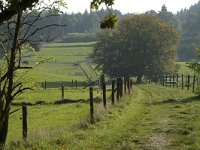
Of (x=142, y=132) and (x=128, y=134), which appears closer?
(x=128, y=134)

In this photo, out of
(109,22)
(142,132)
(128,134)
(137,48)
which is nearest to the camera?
(109,22)

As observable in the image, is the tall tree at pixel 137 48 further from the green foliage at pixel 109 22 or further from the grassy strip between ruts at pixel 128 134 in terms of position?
the green foliage at pixel 109 22

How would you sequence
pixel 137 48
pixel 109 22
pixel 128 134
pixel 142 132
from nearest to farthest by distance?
1. pixel 109 22
2. pixel 128 134
3. pixel 142 132
4. pixel 137 48

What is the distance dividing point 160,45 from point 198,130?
70416 millimetres

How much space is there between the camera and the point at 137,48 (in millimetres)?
85312

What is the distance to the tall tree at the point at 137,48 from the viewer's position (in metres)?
83.8

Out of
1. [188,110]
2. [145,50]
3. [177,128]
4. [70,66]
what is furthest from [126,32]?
[177,128]

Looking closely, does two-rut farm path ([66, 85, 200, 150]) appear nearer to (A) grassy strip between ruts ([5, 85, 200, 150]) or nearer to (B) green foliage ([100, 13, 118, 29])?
(A) grassy strip between ruts ([5, 85, 200, 150])

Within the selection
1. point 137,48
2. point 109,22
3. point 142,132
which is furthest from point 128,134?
point 137,48

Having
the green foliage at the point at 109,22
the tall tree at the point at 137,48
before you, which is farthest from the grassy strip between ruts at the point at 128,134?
the tall tree at the point at 137,48

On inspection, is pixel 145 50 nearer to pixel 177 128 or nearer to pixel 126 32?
pixel 126 32

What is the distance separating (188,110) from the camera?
2261cm

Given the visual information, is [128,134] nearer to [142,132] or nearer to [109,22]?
[142,132]

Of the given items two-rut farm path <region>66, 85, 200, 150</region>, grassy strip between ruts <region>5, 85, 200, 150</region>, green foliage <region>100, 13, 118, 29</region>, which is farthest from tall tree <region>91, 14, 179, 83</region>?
green foliage <region>100, 13, 118, 29</region>
